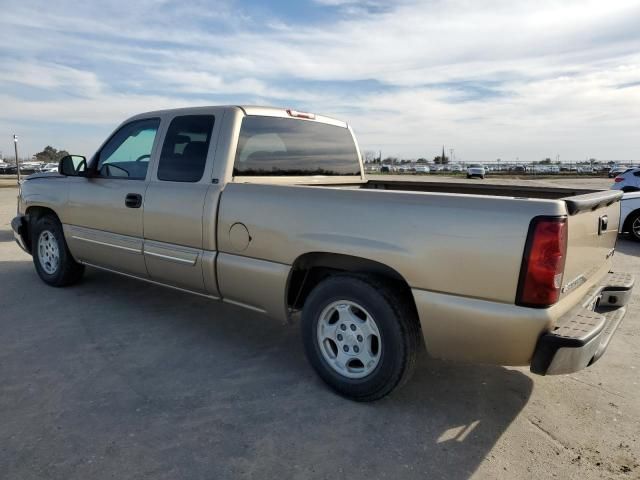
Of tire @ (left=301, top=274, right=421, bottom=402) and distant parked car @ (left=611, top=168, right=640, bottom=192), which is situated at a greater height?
distant parked car @ (left=611, top=168, right=640, bottom=192)

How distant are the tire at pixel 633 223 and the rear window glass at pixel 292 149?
7.32 metres

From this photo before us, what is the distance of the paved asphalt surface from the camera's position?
2.59m

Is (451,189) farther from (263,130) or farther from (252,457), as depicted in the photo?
(252,457)

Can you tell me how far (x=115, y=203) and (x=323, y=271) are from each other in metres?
2.31

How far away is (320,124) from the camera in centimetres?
491

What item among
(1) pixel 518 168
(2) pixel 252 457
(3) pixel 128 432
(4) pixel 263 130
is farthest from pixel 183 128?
(1) pixel 518 168

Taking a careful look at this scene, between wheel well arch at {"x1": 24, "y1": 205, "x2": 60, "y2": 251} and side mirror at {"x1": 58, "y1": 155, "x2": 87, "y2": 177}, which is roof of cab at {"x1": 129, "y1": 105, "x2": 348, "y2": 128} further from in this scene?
wheel well arch at {"x1": 24, "y1": 205, "x2": 60, "y2": 251}

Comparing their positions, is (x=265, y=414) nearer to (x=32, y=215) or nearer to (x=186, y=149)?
(x=186, y=149)

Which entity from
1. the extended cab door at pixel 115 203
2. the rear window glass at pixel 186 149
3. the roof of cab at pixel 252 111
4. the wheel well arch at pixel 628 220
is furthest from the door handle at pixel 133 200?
the wheel well arch at pixel 628 220

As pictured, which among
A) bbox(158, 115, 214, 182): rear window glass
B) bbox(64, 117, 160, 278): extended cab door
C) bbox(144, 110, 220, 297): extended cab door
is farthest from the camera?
bbox(64, 117, 160, 278): extended cab door

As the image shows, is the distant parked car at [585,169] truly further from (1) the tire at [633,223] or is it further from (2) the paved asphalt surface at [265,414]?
(2) the paved asphalt surface at [265,414]

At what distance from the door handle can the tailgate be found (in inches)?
133

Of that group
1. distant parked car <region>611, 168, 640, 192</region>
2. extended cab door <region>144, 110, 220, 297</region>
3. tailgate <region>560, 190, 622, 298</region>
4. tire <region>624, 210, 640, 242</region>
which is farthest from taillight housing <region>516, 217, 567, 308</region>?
distant parked car <region>611, 168, 640, 192</region>

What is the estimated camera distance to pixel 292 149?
4.54 meters
